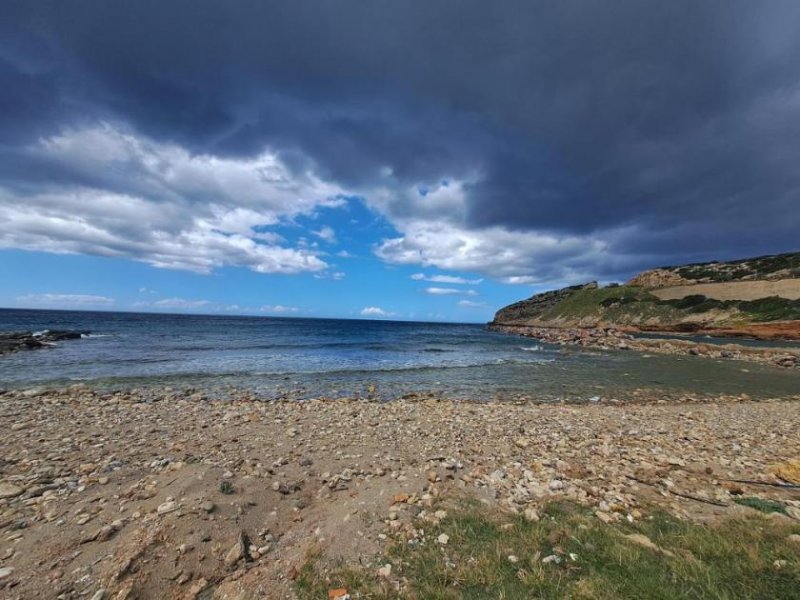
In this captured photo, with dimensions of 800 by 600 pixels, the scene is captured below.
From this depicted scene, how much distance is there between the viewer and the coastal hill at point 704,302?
241 feet

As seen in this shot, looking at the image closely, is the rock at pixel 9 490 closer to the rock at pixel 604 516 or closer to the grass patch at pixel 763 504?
the rock at pixel 604 516

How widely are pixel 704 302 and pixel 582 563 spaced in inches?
4510

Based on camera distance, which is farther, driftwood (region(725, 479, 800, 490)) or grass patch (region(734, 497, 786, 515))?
driftwood (region(725, 479, 800, 490))

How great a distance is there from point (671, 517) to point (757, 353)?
162 feet

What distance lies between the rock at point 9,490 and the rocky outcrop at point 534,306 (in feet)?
518

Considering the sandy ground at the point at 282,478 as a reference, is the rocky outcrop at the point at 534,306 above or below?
above

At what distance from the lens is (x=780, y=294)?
79625mm

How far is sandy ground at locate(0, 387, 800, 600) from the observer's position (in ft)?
15.3

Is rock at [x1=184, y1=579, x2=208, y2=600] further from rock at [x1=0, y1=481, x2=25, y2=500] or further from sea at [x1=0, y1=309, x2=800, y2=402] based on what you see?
sea at [x1=0, y1=309, x2=800, y2=402]

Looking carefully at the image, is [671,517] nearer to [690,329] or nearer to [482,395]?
[482,395]

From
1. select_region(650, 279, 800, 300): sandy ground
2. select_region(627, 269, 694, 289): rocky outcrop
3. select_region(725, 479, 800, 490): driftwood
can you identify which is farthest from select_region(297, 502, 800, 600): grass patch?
select_region(627, 269, 694, 289): rocky outcrop

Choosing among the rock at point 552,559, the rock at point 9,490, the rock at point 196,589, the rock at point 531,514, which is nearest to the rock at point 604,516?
the rock at point 531,514

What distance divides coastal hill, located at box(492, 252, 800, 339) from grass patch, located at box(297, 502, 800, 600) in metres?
85.6

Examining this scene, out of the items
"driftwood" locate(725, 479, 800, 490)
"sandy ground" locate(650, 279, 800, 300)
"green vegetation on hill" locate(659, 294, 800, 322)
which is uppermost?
"sandy ground" locate(650, 279, 800, 300)
